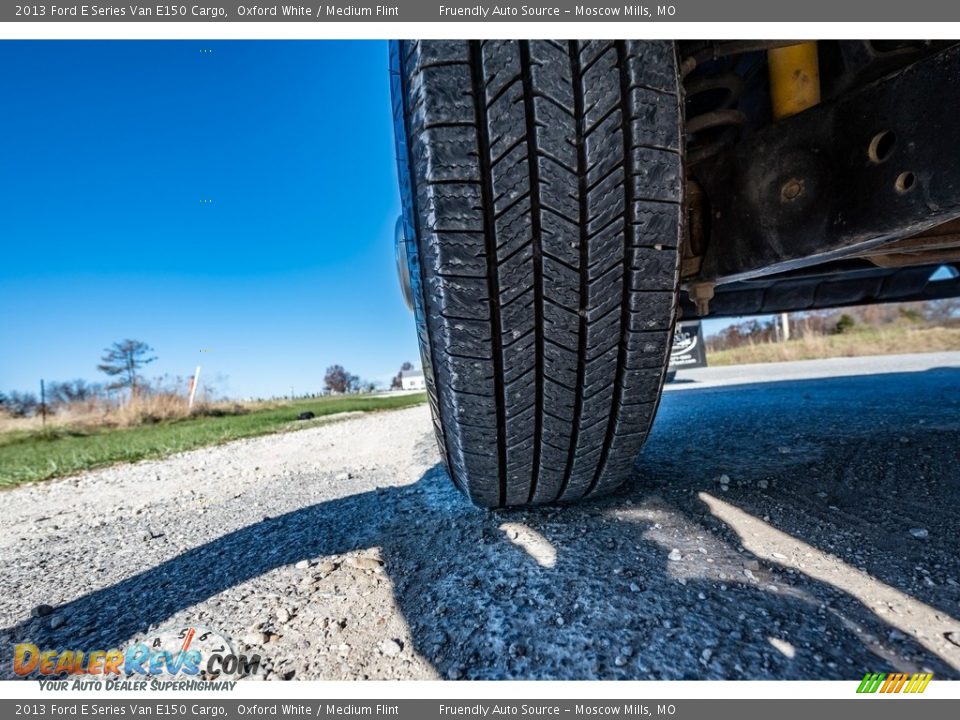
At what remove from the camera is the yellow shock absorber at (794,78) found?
3.14 ft

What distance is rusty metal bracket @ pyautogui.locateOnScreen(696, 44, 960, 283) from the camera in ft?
2.40

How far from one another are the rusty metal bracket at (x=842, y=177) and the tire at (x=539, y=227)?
12.1 inches

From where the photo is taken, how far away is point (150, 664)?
76 centimetres

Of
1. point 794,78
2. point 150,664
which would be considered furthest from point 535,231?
point 150,664

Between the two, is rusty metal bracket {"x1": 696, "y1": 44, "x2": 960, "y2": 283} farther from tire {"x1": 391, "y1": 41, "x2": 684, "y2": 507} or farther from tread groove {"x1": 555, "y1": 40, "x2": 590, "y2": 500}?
tread groove {"x1": 555, "y1": 40, "x2": 590, "y2": 500}

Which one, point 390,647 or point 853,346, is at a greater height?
point 853,346

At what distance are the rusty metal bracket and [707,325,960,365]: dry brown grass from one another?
9.50 meters

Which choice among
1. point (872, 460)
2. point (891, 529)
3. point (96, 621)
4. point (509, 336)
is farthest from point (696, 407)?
point (96, 621)

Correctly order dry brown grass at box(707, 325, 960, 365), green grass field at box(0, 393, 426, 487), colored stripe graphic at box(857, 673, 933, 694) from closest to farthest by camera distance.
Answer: colored stripe graphic at box(857, 673, 933, 694)
green grass field at box(0, 393, 426, 487)
dry brown grass at box(707, 325, 960, 365)

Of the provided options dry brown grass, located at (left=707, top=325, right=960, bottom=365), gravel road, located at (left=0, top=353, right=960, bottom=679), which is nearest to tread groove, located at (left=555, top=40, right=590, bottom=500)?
gravel road, located at (left=0, top=353, right=960, bottom=679)

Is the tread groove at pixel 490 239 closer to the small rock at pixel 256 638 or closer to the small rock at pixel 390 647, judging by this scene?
the small rock at pixel 390 647

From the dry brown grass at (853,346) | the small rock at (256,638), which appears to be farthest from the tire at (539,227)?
the dry brown grass at (853,346)

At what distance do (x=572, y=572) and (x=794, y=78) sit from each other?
4.06 feet

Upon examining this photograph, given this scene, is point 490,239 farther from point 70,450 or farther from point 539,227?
point 70,450
